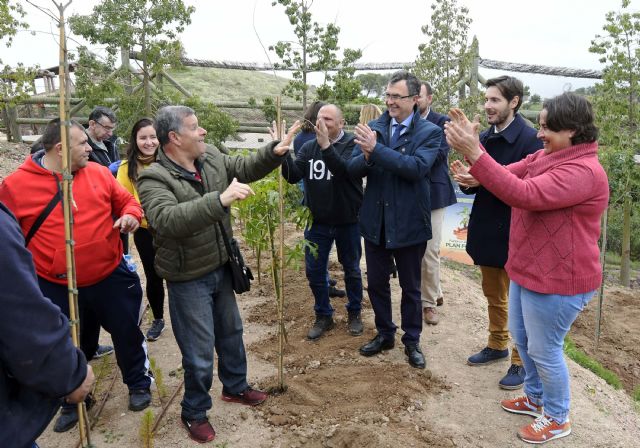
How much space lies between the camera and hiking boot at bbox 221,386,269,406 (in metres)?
3.72

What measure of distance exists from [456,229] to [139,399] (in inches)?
241

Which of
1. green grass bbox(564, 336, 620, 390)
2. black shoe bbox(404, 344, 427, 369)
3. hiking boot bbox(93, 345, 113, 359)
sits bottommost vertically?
green grass bbox(564, 336, 620, 390)

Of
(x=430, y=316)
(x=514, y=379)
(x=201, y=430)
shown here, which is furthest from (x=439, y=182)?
(x=201, y=430)

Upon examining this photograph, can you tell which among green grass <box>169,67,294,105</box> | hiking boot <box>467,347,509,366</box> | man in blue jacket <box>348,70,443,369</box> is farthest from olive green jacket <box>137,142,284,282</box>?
green grass <box>169,67,294,105</box>

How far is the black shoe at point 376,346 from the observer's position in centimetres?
441

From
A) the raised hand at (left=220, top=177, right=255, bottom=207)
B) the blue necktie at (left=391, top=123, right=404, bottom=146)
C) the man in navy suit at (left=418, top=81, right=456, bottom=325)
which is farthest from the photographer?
the man in navy suit at (left=418, top=81, right=456, bottom=325)

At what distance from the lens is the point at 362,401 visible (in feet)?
12.1

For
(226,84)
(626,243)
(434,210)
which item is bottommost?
(626,243)

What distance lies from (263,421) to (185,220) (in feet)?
5.38

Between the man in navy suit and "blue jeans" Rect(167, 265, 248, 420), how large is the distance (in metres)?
2.21

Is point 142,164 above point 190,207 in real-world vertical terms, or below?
above

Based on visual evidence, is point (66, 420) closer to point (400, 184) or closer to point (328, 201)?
point (328, 201)

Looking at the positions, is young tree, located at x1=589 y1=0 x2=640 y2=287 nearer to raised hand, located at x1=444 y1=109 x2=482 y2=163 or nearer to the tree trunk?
the tree trunk

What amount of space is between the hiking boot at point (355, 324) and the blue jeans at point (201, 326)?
61.9 inches
